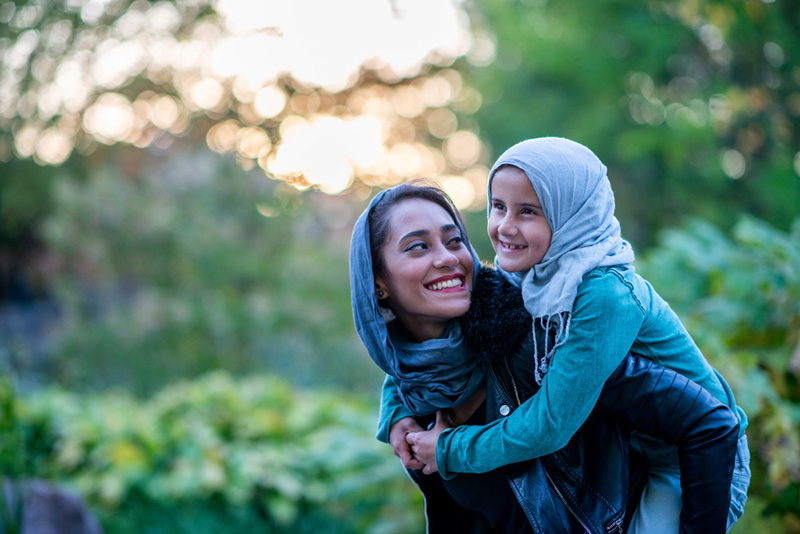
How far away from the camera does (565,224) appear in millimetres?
1647

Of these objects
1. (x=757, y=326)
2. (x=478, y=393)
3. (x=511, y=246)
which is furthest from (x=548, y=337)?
(x=757, y=326)

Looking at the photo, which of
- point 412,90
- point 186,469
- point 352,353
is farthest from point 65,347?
point 412,90

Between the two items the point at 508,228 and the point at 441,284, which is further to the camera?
the point at 441,284

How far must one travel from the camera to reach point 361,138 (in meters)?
12.7

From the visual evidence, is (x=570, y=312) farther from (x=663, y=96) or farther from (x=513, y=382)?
(x=663, y=96)

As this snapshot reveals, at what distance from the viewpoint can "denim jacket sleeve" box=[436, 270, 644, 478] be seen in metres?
1.56

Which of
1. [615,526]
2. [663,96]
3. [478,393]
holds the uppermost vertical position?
[663,96]

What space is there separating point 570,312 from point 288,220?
22.8 ft

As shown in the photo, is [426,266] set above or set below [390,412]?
above

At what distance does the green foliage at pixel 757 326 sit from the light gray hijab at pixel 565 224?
1.69 meters

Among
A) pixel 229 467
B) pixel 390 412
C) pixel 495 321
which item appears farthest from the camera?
pixel 229 467

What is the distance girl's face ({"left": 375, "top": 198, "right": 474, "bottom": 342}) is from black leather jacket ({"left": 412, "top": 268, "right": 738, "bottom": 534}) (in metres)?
0.06

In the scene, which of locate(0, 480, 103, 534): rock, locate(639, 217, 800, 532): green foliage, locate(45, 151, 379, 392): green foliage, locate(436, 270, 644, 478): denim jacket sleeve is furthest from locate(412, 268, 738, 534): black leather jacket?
locate(45, 151, 379, 392): green foliage

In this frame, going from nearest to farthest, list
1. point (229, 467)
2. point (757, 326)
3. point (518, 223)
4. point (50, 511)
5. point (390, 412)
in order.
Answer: point (518, 223) → point (390, 412) → point (757, 326) → point (50, 511) → point (229, 467)
